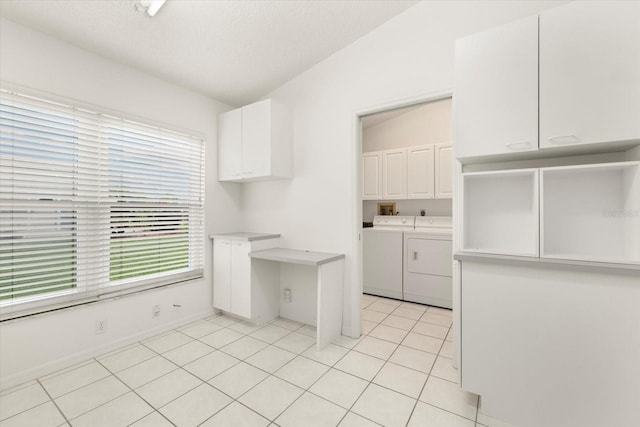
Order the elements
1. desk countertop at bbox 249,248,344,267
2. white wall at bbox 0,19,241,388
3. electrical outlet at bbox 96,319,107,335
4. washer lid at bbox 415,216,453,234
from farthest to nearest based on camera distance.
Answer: washer lid at bbox 415,216,453,234
desk countertop at bbox 249,248,344,267
electrical outlet at bbox 96,319,107,335
white wall at bbox 0,19,241,388

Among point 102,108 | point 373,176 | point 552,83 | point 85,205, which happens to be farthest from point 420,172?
point 85,205

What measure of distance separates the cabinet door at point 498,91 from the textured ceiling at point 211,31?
1029 millimetres

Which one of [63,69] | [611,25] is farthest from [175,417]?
[611,25]

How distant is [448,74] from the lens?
7.14 feet

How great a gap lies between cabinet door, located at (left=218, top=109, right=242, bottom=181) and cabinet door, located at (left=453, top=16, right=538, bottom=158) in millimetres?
2222

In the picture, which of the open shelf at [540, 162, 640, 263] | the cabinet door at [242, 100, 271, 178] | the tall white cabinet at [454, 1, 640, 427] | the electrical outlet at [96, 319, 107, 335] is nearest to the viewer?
the tall white cabinet at [454, 1, 640, 427]

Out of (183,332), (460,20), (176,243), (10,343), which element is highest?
(460,20)

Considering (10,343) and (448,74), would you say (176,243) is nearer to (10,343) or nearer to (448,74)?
(10,343)

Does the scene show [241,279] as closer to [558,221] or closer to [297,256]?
[297,256]

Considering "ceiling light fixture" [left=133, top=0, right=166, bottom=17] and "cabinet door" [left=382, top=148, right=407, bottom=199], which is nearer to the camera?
"ceiling light fixture" [left=133, top=0, right=166, bottom=17]

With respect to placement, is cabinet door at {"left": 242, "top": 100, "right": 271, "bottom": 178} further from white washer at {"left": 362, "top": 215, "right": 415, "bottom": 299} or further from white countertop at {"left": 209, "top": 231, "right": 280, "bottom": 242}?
white washer at {"left": 362, "top": 215, "right": 415, "bottom": 299}

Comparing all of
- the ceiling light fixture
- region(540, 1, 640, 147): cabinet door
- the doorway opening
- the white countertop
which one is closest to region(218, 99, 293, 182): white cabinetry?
the white countertop

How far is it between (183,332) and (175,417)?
127 cm

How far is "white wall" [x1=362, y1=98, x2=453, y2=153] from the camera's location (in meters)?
4.04
